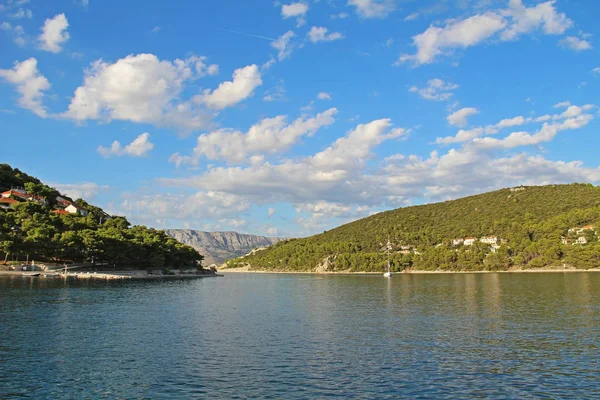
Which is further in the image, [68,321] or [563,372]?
[68,321]

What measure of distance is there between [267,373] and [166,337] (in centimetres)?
1703

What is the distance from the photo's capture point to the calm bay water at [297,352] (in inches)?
1091

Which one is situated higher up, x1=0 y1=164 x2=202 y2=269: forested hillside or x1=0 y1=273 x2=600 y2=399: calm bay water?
x1=0 y1=164 x2=202 y2=269: forested hillside

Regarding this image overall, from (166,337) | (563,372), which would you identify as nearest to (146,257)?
(166,337)

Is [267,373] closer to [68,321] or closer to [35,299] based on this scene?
[68,321]

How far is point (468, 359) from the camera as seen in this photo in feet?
115

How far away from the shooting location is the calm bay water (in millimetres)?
27719

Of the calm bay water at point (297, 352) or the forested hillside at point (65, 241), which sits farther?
the forested hillside at point (65, 241)

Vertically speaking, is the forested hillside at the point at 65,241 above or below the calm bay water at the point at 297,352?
above

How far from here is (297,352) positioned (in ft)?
123

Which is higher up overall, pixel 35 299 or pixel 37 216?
pixel 37 216

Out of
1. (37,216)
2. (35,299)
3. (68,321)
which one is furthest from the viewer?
(37,216)

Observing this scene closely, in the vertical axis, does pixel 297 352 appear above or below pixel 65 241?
below

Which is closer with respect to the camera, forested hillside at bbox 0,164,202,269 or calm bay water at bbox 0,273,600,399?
calm bay water at bbox 0,273,600,399
